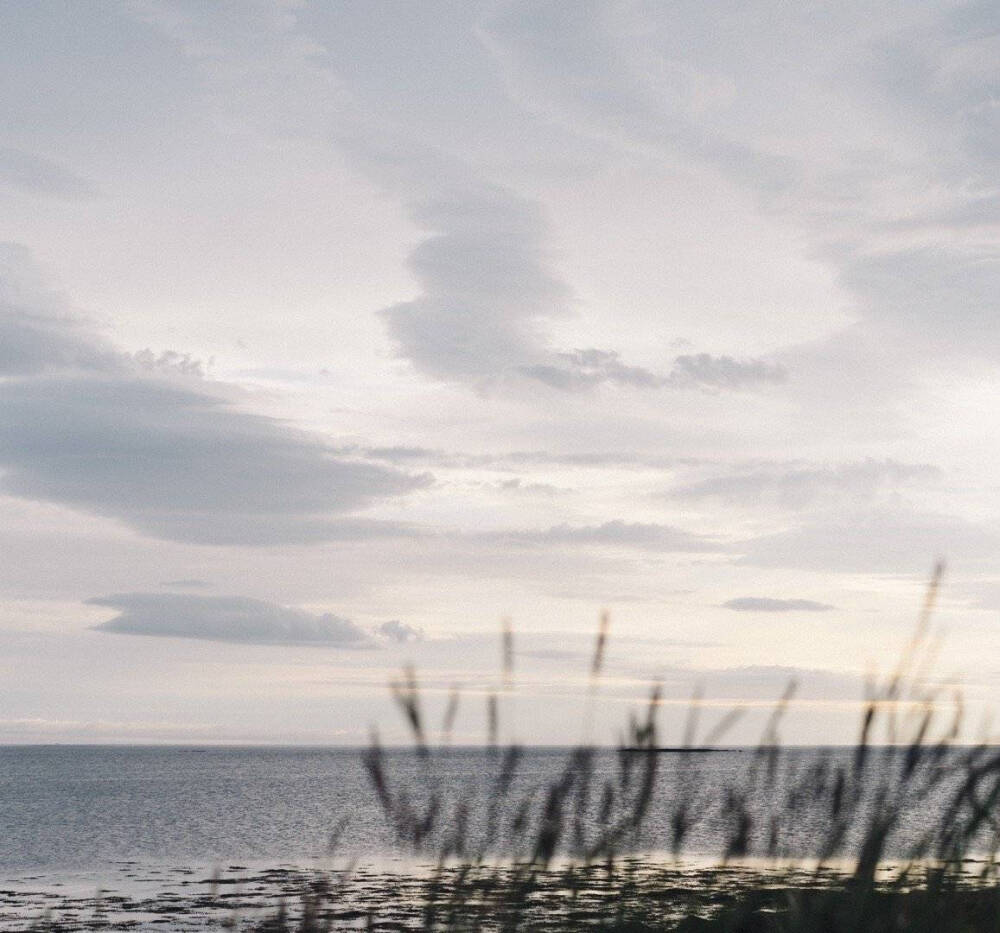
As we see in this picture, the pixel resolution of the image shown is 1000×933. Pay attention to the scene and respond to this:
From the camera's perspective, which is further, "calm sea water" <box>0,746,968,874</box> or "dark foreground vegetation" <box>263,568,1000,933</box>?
"calm sea water" <box>0,746,968,874</box>

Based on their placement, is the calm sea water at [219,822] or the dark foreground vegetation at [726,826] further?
the calm sea water at [219,822]

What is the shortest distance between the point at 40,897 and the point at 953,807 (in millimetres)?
34869

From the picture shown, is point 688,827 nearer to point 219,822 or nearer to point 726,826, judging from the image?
point 726,826

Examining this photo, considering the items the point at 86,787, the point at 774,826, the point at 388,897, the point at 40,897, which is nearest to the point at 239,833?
the point at 40,897

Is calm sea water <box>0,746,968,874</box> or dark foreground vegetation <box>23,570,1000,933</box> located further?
calm sea water <box>0,746,968,874</box>

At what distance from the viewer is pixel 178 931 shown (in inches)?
981

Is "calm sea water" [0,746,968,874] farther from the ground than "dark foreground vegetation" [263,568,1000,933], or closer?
closer

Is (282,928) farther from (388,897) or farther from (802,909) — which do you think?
(388,897)

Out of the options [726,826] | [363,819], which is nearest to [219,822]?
[363,819]

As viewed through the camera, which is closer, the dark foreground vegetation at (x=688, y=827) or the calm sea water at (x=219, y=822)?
the dark foreground vegetation at (x=688, y=827)

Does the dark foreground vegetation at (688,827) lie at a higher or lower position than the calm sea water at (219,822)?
higher

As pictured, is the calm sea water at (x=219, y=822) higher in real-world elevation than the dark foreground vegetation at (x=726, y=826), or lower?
lower

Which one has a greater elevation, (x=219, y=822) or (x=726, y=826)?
(x=726, y=826)

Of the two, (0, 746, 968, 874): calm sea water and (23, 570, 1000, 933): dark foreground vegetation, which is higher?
(23, 570, 1000, 933): dark foreground vegetation
